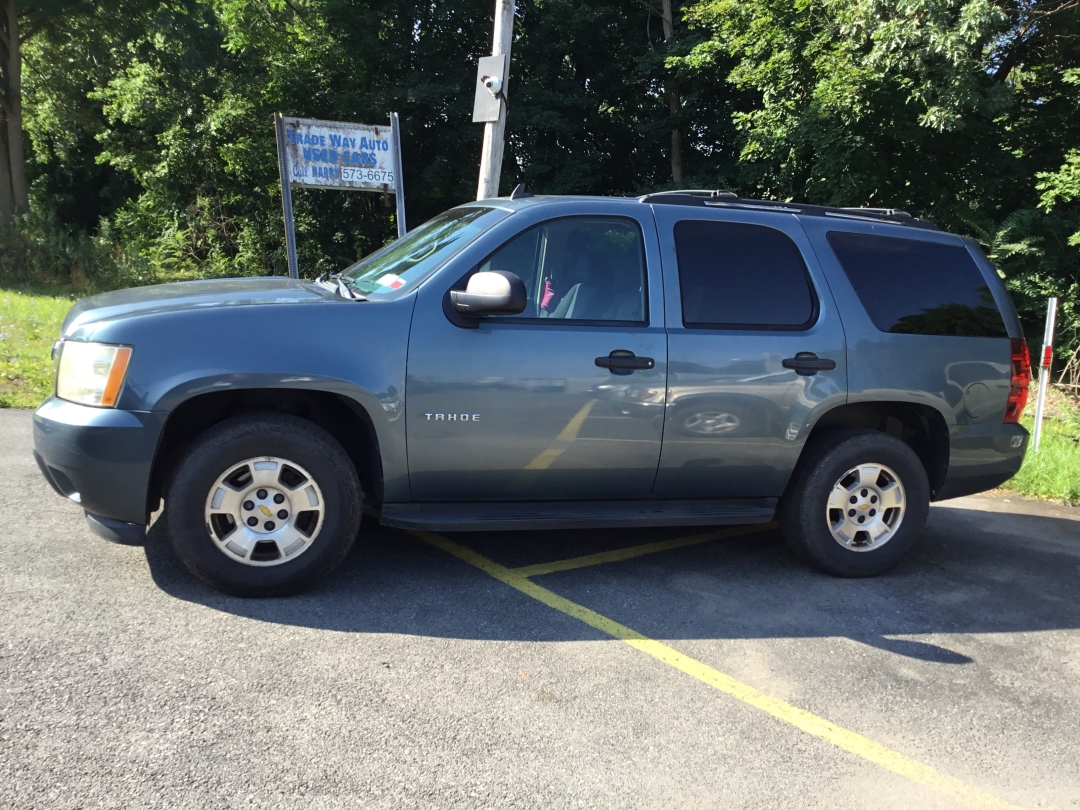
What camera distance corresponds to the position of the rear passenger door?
454 cm

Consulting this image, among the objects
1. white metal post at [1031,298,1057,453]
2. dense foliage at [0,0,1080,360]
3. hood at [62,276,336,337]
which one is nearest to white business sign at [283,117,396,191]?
hood at [62,276,336,337]

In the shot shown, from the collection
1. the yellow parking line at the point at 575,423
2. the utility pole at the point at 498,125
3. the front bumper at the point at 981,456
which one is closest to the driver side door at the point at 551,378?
the yellow parking line at the point at 575,423

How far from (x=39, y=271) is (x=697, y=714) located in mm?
20031

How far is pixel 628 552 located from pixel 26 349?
7.85 metres

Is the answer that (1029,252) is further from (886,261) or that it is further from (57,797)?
(57,797)

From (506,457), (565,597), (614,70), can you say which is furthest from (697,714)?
(614,70)

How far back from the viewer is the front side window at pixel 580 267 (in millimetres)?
4398

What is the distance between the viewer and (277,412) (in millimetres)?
4148

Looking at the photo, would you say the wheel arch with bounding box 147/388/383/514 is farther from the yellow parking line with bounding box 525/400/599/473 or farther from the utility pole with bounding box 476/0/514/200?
the utility pole with bounding box 476/0/514/200

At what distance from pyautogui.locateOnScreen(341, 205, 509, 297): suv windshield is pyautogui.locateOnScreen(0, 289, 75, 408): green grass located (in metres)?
4.65

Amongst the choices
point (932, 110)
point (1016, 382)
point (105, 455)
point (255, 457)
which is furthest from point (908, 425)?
point (932, 110)

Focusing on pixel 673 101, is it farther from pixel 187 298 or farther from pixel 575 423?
pixel 187 298

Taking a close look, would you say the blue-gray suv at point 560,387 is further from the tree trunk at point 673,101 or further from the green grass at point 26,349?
the tree trunk at point 673,101

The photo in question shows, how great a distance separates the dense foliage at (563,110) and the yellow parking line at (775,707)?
33.8 ft
